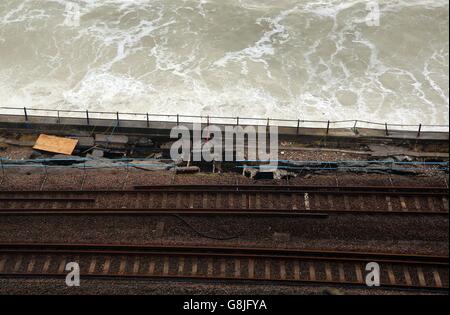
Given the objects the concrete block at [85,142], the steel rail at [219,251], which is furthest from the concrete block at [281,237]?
the concrete block at [85,142]

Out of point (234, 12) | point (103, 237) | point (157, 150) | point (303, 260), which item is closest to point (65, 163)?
point (157, 150)

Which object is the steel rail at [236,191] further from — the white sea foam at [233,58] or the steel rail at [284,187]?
the white sea foam at [233,58]

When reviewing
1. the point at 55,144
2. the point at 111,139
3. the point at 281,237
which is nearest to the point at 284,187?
the point at 281,237

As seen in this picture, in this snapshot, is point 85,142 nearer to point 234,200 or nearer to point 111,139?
point 111,139

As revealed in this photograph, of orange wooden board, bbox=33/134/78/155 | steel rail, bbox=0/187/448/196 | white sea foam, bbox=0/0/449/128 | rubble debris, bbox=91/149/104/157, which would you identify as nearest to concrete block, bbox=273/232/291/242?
steel rail, bbox=0/187/448/196

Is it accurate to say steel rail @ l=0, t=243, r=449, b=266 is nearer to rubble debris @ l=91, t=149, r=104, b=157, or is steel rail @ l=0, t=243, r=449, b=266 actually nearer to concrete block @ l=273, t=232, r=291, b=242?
concrete block @ l=273, t=232, r=291, b=242
